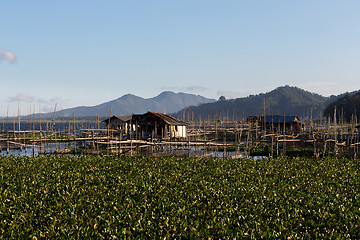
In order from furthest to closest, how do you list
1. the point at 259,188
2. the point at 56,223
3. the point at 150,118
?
the point at 150,118, the point at 259,188, the point at 56,223

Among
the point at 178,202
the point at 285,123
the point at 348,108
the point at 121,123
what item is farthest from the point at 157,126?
the point at 348,108

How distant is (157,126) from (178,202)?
43.7m

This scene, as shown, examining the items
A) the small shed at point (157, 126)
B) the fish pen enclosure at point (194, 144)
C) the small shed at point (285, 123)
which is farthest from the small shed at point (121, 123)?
the small shed at point (285, 123)

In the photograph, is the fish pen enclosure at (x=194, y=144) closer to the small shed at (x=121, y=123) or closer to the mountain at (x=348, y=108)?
the small shed at (x=121, y=123)

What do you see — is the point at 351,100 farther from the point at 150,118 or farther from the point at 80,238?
the point at 80,238

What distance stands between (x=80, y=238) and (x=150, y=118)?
4806 cm

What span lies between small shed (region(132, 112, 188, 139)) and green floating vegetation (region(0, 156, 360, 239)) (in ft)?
106

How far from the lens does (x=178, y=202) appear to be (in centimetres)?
1506

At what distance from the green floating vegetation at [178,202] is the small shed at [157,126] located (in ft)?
106

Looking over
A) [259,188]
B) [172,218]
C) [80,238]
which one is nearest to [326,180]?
[259,188]

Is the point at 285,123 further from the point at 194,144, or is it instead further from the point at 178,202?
the point at 178,202

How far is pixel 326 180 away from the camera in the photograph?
2092cm

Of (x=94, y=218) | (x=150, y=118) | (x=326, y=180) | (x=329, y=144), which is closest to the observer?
(x=94, y=218)

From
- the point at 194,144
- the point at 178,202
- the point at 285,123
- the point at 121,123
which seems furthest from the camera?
the point at 285,123
